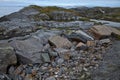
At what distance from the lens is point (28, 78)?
12.3 metres

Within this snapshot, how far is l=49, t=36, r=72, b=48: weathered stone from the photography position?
15352mm

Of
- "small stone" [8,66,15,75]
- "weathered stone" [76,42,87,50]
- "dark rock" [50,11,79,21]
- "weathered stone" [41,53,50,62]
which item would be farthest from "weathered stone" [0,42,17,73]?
"dark rock" [50,11,79,21]

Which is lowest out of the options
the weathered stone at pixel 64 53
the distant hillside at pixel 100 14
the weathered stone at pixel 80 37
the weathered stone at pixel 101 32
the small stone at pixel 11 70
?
the distant hillside at pixel 100 14

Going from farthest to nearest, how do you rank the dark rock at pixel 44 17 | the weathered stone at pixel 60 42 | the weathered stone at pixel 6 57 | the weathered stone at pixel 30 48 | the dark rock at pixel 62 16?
1. the dark rock at pixel 44 17
2. the dark rock at pixel 62 16
3. the weathered stone at pixel 60 42
4. the weathered stone at pixel 30 48
5. the weathered stone at pixel 6 57

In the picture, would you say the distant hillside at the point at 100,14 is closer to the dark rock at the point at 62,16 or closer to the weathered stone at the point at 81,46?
the dark rock at the point at 62,16

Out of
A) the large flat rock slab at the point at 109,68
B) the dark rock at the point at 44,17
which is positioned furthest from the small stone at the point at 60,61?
the dark rock at the point at 44,17

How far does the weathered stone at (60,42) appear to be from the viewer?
1535 cm

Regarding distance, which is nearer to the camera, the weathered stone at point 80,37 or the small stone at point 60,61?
the small stone at point 60,61

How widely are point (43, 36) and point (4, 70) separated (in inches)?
192

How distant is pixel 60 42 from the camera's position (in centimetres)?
1563

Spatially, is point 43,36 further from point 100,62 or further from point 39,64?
point 100,62

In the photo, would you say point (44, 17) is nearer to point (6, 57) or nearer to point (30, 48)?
point (30, 48)

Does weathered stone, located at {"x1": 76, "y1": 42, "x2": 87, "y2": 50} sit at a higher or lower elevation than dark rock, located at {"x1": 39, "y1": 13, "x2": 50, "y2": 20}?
higher

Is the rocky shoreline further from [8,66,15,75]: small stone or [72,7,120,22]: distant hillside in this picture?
[72,7,120,22]: distant hillside
